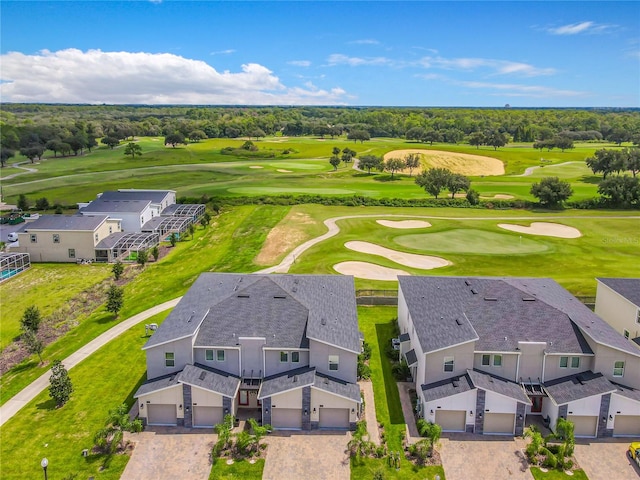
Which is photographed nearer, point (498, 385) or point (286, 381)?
point (498, 385)

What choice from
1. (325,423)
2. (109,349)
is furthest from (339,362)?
(109,349)

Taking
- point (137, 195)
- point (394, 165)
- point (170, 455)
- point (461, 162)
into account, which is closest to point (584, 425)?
point (170, 455)

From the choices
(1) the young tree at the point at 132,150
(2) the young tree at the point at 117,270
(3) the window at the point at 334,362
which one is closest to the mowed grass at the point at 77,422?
(3) the window at the point at 334,362

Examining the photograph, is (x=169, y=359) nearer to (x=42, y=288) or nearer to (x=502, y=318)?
(x=502, y=318)

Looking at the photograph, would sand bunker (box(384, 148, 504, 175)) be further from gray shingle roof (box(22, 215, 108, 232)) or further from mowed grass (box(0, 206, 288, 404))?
gray shingle roof (box(22, 215, 108, 232))

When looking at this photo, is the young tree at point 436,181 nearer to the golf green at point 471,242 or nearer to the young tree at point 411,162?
the golf green at point 471,242
